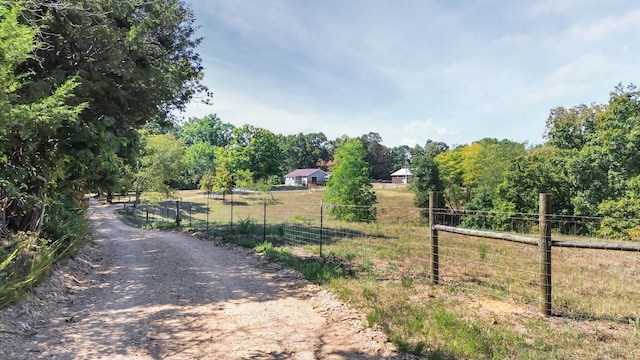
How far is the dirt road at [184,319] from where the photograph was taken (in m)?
3.70

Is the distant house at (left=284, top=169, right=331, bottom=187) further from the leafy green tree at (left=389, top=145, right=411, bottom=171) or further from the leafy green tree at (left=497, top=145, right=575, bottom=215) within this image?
the leafy green tree at (left=497, top=145, right=575, bottom=215)

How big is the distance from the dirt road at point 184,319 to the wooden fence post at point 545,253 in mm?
2510

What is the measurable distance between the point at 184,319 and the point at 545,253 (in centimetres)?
489

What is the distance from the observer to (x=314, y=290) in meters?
5.89

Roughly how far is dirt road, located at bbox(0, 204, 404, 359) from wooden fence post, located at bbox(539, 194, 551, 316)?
2510mm

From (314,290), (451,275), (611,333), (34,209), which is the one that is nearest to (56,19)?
(34,209)

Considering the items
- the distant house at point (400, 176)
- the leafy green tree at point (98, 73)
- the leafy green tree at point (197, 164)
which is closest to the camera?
the leafy green tree at point (98, 73)

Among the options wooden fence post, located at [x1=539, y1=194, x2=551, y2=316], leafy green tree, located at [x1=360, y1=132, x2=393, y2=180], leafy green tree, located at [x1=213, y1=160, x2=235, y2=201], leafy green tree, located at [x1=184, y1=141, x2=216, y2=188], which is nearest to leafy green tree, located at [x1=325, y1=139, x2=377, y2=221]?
leafy green tree, located at [x1=213, y1=160, x2=235, y2=201]

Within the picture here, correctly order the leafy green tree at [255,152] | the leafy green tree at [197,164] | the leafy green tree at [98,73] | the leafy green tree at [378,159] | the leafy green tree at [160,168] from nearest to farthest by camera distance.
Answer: the leafy green tree at [98,73] < the leafy green tree at [160,168] < the leafy green tree at [255,152] < the leafy green tree at [197,164] < the leafy green tree at [378,159]

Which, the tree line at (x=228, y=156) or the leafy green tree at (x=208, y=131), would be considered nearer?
the tree line at (x=228, y=156)

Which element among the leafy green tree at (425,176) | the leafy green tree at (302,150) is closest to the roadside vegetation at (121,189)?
the leafy green tree at (425,176)

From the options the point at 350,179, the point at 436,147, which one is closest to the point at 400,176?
the point at 436,147

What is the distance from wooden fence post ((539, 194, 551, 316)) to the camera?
4793 mm

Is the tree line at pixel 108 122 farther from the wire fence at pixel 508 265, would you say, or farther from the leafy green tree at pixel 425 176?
the leafy green tree at pixel 425 176
